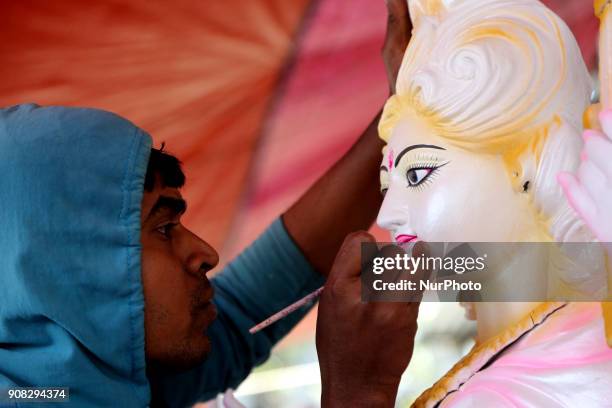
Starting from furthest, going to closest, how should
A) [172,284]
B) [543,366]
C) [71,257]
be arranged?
[172,284] → [71,257] → [543,366]

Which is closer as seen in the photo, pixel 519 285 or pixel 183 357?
pixel 519 285

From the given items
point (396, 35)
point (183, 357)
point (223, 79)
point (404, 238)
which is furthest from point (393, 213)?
point (223, 79)

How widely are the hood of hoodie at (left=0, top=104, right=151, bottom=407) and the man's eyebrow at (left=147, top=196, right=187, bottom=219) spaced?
10cm

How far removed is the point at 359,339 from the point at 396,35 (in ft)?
2.30

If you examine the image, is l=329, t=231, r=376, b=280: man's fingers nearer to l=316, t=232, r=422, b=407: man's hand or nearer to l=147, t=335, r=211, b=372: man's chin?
l=316, t=232, r=422, b=407: man's hand

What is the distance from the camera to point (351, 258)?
136cm

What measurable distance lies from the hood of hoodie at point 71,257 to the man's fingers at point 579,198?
0.82 m

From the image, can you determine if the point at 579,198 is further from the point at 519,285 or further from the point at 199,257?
the point at 199,257

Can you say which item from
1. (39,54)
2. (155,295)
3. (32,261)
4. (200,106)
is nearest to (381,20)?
(200,106)

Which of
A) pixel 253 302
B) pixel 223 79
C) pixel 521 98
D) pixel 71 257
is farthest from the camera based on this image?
pixel 223 79

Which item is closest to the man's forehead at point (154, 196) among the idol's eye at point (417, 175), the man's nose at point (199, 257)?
the man's nose at point (199, 257)

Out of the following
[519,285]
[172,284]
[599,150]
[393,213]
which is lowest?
[172,284]

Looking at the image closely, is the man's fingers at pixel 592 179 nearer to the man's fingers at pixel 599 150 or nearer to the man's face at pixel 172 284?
the man's fingers at pixel 599 150

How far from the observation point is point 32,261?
57.6 inches
